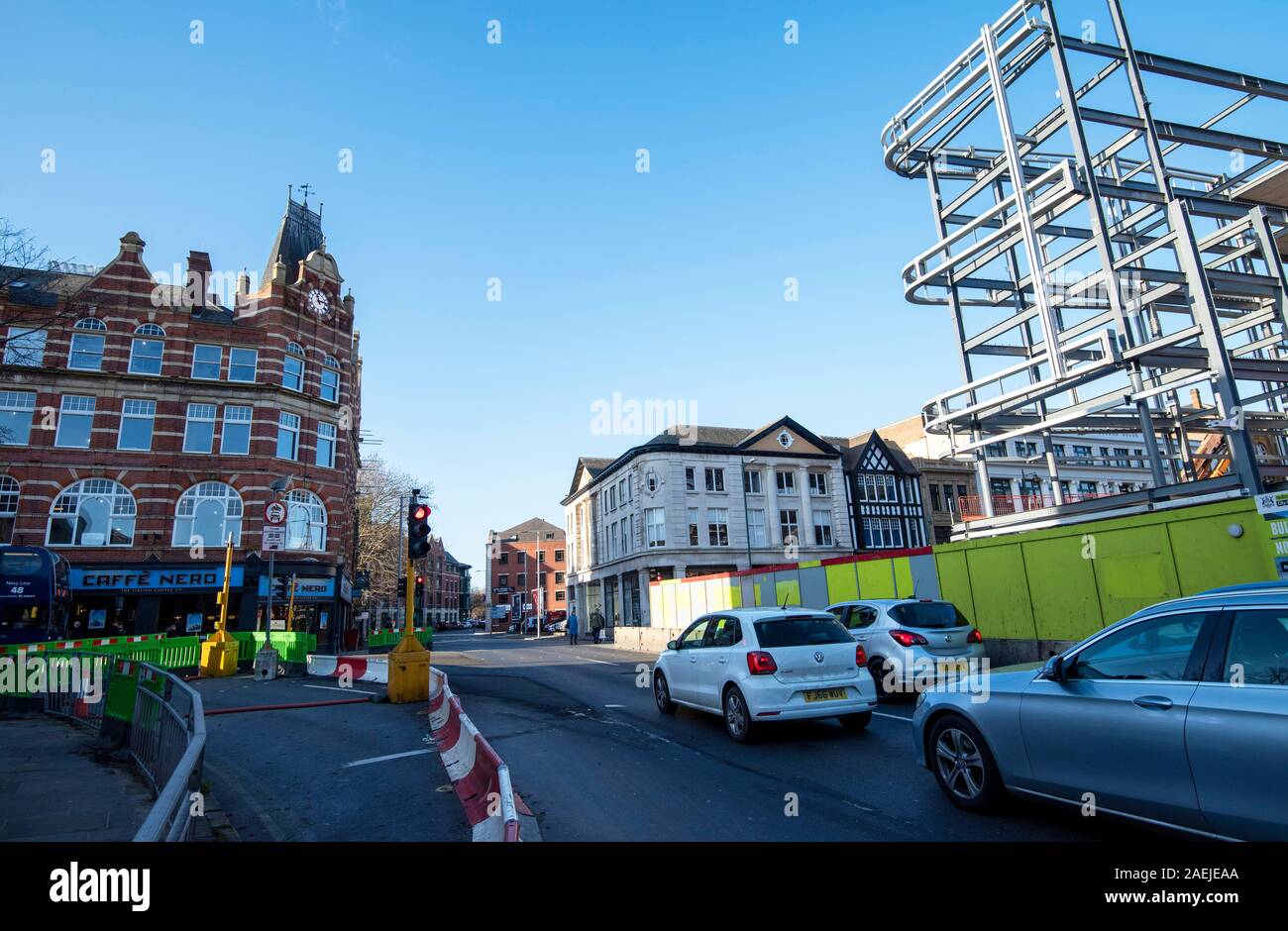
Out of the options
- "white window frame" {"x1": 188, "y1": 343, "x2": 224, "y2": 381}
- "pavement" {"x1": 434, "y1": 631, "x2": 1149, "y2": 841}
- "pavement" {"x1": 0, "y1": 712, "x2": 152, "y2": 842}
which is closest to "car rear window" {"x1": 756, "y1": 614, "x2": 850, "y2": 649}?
"pavement" {"x1": 434, "y1": 631, "x2": 1149, "y2": 841}

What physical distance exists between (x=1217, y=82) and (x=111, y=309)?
139 feet

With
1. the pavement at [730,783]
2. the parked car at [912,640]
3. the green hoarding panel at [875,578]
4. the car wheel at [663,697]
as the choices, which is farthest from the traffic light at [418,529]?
the green hoarding panel at [875,578]

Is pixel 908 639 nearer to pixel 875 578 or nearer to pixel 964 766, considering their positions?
pixel 964 766

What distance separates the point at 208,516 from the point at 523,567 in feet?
240

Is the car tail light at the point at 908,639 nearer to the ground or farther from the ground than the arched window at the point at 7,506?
nearer to the ground

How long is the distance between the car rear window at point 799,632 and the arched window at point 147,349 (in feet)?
109

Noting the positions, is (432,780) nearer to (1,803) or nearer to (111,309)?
(1,803)

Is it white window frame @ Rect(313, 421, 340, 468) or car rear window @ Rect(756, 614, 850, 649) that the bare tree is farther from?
car rear window @ Rect(756, 614, 850, 649)

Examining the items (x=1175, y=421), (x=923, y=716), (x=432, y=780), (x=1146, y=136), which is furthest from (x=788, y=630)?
(x=1175, y=421)

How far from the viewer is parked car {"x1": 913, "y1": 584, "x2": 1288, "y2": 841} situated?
340 centimetres

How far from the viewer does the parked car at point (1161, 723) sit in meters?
3.40

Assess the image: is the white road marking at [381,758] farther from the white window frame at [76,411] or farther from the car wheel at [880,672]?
the white window frame at [76,411]

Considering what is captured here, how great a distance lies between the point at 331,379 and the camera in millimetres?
34312

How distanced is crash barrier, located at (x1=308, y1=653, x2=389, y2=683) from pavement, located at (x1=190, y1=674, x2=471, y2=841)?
4075 mm
